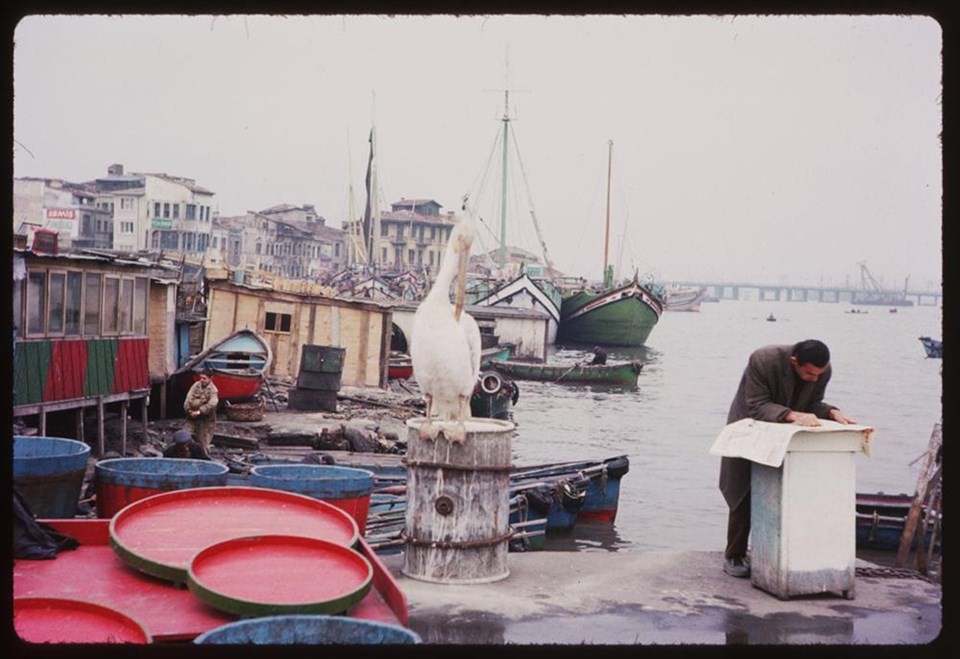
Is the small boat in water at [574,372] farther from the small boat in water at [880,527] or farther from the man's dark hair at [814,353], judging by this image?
the man's dark hair at [814,353]

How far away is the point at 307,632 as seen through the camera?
3.80 meters

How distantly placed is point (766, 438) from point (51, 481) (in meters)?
4.46

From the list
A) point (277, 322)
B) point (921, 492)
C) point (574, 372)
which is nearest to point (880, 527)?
point (921, 492)

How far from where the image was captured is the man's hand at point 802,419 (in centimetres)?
573

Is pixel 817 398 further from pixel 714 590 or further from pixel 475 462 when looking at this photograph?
pixel 475 462

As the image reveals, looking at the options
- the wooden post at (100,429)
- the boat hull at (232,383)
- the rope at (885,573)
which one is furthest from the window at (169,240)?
the rope at (885,573)

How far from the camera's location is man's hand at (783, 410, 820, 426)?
5734 mm

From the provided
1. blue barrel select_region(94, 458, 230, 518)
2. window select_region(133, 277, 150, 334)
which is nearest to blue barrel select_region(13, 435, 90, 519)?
blue barrel select_region(94, 458, 230, 518)

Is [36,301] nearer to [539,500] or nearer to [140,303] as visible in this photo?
[140,303]

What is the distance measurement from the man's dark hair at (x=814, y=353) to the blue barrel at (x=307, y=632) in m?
3.21

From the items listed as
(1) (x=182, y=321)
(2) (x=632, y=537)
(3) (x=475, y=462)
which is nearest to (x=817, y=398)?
(3) (x=475, y=462)

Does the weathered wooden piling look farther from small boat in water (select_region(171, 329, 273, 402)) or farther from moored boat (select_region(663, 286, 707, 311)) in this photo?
moored boat (select_region(663, 286, 707, 311))

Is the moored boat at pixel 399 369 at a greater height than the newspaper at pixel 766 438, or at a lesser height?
lesser
